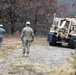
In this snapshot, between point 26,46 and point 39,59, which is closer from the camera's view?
point 39,59

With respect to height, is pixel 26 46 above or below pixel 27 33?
below

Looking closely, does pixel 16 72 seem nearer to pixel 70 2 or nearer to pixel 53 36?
pixel 53 36

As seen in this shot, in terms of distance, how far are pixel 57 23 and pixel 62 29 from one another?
5.31 feet

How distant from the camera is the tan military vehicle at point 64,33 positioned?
92.1 ft

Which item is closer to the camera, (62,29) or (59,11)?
(62,29)

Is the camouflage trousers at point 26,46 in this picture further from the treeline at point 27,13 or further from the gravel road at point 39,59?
the treeline at point 27,13

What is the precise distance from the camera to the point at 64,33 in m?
28.5

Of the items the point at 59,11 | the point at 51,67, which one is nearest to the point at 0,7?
the point at 59,11

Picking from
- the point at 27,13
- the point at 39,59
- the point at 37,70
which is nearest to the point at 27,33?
the point at 39,59

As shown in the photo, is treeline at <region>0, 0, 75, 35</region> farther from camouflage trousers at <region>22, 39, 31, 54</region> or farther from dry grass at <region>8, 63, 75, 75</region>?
dry grass at <region>8, 63, 75, 75</region>

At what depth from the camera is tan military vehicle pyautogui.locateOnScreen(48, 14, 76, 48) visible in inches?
1105

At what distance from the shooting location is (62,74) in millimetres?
12273

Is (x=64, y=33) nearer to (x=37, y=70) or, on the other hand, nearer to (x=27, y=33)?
(x=27, y=33)

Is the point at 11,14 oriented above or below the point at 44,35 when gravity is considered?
above
